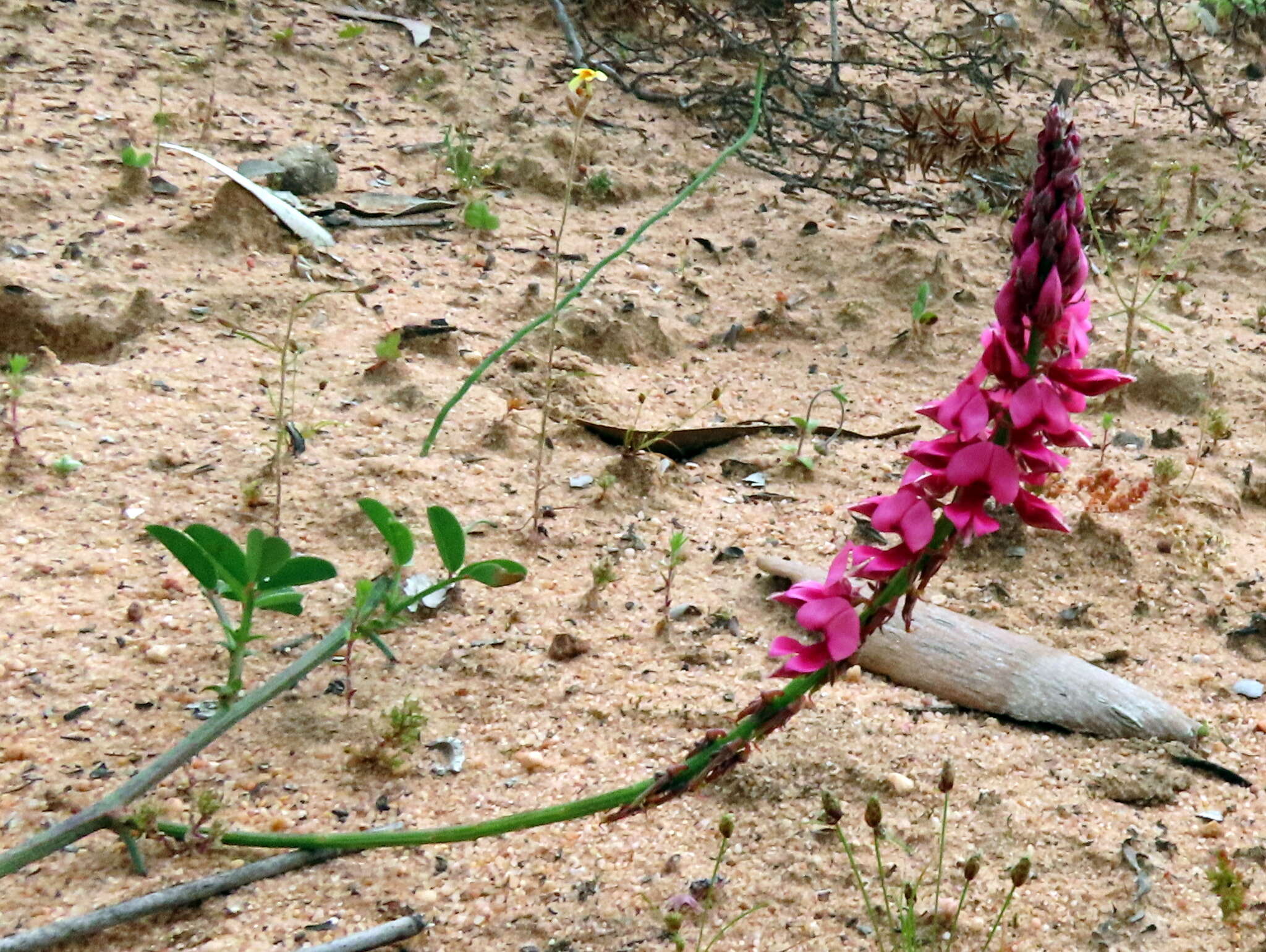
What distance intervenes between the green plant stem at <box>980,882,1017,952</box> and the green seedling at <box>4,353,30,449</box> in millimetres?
2027

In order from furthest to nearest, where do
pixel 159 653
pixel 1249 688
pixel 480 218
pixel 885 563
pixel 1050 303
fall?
pixel 480 218, pixel 1249 688, pixel 159 653, pixel 885 563, pixel 1050 303

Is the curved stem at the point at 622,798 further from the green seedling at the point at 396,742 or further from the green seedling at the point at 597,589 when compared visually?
the green seedling at the point at 597,589

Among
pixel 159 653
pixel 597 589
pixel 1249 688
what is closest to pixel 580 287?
pixel 597 589

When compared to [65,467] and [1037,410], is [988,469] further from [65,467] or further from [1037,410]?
[65,467]

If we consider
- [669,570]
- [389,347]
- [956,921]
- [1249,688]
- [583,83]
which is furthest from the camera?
[389,347]

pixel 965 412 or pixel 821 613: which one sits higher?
pixel 965 412

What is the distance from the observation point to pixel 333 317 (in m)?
3.27

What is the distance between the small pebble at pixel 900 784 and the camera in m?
1.92

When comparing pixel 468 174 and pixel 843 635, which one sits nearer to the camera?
pixel 843 635

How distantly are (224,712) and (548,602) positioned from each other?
2.89ft

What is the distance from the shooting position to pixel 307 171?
3850mm

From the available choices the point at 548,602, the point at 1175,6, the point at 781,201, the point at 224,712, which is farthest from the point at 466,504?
the point at 1175,6

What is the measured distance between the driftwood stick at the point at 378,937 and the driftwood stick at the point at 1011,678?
3.06 ft

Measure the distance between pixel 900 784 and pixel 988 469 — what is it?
907 millimetres
